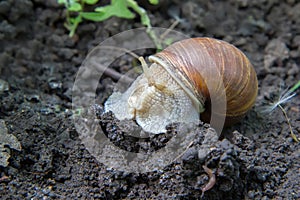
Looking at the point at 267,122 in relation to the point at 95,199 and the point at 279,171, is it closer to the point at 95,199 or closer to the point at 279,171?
the point at 279,171

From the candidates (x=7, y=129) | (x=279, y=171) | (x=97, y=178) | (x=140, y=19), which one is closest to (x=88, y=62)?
(x=140, y=19)

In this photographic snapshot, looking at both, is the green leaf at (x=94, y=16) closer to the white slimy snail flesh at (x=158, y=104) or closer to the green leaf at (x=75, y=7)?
the green leaf at (x=75, y=7)

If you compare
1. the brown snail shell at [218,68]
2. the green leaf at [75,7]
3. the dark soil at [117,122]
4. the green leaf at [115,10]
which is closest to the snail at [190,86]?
the brown snail shell at [218,68]

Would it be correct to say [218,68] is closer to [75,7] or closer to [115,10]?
[115,10]

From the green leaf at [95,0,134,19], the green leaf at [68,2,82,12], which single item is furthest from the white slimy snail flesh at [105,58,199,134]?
the green leaf at [68,2,82,12]

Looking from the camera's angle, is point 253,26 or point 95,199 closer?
point 95,199
